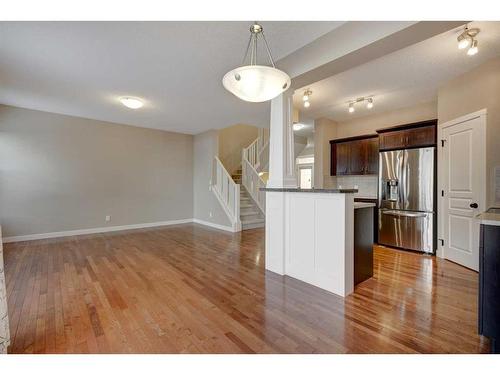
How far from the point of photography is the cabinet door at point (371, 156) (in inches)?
193

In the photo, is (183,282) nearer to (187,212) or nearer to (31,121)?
(187,212)

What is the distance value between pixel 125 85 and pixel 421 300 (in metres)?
4.75

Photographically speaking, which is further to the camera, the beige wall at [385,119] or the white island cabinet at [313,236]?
the beige wall at [385,119]

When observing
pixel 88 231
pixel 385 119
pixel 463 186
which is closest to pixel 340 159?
pixel 385 119

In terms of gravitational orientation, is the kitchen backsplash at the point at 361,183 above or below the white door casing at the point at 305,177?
below

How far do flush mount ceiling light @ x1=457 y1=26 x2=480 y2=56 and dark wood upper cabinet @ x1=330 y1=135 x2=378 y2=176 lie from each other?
2.43 meters

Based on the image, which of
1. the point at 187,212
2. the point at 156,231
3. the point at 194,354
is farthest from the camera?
the point at 187,212

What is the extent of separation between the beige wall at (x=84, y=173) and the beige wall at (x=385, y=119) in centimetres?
450

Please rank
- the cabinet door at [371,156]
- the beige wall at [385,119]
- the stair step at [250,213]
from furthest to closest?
1. the stair step at [250,213]
2. the cabinet door at [371,156]
3. the beige wall at [385,119]

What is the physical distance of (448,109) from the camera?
11.8 feet

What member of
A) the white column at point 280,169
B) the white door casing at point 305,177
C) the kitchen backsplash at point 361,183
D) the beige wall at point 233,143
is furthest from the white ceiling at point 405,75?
the white door casing at point 305,177

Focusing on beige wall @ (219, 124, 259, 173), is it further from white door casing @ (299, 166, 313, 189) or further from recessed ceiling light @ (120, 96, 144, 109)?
recessed ceiling light @ (120, 96, 144, 109)

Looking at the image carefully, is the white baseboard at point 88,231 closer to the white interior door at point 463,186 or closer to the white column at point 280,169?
the white column at point 280,169

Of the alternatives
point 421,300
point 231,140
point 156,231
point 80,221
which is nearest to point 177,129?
point 231,140
